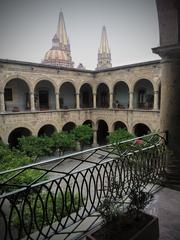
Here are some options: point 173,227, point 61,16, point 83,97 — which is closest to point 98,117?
point 83,97

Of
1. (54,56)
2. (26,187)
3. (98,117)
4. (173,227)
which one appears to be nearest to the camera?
(26,187)

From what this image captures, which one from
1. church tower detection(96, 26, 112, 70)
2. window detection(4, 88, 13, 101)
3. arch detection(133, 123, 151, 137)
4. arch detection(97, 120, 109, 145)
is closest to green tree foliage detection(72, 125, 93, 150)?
arch detection(133, 123, 151, 137)

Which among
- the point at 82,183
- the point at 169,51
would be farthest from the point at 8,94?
the point at 82,183

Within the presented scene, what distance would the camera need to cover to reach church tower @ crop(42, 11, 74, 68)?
4449 centimetres

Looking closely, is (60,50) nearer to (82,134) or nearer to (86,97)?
(86,97)

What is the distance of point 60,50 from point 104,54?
37.2ft

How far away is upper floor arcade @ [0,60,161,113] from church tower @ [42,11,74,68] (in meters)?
25.1

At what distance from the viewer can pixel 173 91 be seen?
4.00 metres

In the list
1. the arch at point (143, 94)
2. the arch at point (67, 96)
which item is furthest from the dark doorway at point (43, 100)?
the arch at point (143, 94)

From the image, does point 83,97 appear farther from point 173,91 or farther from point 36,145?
point 173,91

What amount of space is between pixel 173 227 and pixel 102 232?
1318 mm

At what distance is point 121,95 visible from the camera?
→ 20.6 meters

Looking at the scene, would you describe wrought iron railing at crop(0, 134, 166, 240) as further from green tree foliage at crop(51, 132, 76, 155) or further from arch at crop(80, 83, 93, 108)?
arch at crop(80, 83, 93, 108)

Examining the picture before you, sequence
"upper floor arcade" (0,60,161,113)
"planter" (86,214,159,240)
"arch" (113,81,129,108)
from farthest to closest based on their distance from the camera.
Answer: "arch" (113,81,129,108) < "upper floor arcade" (0,60,161,113) < "planter" (86,214,159,240)
